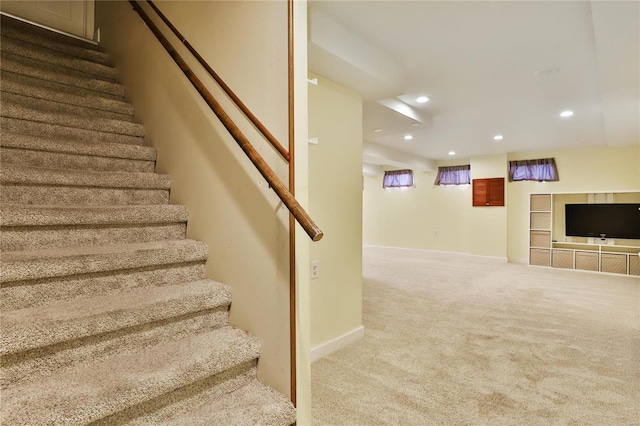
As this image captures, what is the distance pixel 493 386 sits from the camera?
7.48 ft

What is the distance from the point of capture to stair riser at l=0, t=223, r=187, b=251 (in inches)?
63.2

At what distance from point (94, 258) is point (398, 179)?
8.33 metres

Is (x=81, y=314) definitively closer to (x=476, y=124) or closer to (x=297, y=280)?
(x=297, y=280)

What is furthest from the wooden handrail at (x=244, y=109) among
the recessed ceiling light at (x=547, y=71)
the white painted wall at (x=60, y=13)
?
the recessed ceiling light at (x=547, y=71)

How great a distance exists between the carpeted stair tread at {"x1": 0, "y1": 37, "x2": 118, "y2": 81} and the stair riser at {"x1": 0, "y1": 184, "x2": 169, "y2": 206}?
1.51m

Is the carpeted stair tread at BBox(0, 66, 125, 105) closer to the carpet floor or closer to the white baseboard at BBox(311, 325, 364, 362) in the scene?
the white baseboard at BBox(311, 325, 364, 362)

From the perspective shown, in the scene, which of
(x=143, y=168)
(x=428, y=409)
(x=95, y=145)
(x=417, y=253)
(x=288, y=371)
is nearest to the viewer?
(x=288, y=371)

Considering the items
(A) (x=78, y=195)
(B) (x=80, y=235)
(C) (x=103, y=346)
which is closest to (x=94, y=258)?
(B) (x=80, y=235)

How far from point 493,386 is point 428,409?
596 millimetres

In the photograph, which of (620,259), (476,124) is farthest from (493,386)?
(620,259)

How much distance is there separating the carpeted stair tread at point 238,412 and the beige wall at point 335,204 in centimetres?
128

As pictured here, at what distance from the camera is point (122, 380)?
122cm

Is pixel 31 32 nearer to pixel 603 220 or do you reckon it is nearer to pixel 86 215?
pixel 86 215

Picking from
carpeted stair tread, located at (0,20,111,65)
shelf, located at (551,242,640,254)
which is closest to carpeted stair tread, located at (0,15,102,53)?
carpeted stair tread, located at (0,20,111,65)
